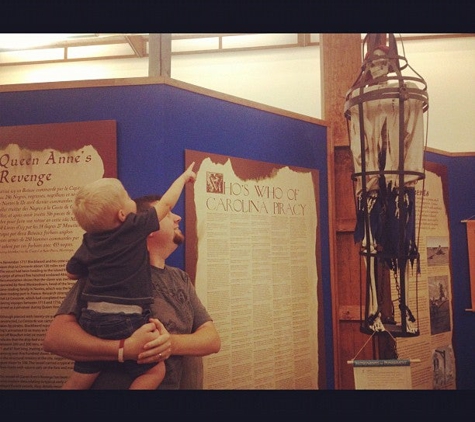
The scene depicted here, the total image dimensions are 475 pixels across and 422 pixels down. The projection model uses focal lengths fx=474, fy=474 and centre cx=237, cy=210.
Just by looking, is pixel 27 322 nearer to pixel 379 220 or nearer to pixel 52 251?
pixel 52 251

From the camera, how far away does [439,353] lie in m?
2.49

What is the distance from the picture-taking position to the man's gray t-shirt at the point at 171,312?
166 centimetres

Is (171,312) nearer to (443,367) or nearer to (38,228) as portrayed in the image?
(38,228)

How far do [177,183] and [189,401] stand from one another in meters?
0.82

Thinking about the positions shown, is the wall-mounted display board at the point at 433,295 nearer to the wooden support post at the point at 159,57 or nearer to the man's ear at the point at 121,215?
the wooden support post at the point at 159,57

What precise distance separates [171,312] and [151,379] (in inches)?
→ 9.3

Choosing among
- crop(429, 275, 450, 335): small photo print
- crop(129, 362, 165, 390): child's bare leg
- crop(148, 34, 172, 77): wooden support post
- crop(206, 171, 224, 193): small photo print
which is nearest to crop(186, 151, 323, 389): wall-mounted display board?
crop(206, 171, 224, 193): small photo print

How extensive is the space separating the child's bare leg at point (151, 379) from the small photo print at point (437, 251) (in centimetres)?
152

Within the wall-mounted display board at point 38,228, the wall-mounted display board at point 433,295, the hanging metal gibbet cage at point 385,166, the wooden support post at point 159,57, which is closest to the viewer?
the hanging metal gibbet cage at point 385,166

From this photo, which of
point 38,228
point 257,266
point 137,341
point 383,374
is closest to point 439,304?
point 383,374

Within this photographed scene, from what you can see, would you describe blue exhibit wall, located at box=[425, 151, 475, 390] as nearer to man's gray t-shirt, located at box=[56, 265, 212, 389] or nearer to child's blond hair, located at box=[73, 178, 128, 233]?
A: man's gray t-shirt, located at box=[56, 265, 212, 389]

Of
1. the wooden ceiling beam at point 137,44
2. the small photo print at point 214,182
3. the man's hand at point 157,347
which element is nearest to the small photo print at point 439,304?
the small photo print at point 214,182

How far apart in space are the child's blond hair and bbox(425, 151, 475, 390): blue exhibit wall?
1.69 metres

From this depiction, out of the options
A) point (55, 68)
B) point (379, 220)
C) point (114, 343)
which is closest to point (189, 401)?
point (114, 343)
